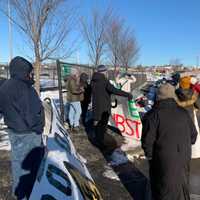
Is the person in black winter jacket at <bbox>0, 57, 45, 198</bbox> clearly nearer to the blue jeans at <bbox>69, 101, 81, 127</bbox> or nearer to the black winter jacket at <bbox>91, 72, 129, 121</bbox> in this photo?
the black winter jacket at <bbox>91, 72, 129, 121</bbox>

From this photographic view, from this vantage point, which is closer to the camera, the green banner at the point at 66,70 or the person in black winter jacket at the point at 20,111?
the person in black winter jacket at the point at 20,111

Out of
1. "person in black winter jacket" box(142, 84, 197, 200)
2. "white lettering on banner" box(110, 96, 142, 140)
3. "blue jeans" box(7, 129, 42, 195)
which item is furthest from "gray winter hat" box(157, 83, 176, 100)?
"white lettering on banner" box(110, 96, 142, 140)

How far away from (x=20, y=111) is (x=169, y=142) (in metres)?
1.78

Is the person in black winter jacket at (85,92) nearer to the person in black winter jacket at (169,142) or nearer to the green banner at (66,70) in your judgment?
the green banner at (66,70)

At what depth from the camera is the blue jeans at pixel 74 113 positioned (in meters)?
9.77

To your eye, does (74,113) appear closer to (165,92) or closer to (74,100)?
(74,100)

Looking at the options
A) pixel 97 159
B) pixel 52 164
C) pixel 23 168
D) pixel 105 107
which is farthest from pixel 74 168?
pixel 105 107

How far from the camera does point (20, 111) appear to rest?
15.0 ft

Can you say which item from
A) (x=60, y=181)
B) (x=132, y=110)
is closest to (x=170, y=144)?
(x=60, y=181)

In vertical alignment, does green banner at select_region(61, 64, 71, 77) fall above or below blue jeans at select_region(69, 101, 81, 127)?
above

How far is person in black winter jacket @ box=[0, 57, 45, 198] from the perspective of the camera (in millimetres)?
4547

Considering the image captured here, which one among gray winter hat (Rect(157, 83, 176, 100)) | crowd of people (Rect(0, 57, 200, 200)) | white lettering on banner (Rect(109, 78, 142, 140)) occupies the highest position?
gray winter hat (Rect(157, 83, 176, 100))

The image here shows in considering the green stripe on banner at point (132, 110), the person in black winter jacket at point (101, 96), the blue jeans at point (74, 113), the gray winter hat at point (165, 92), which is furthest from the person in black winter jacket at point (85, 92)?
the gray winter hat at point (165, 92)

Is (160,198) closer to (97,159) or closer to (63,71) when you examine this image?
(97,159)
